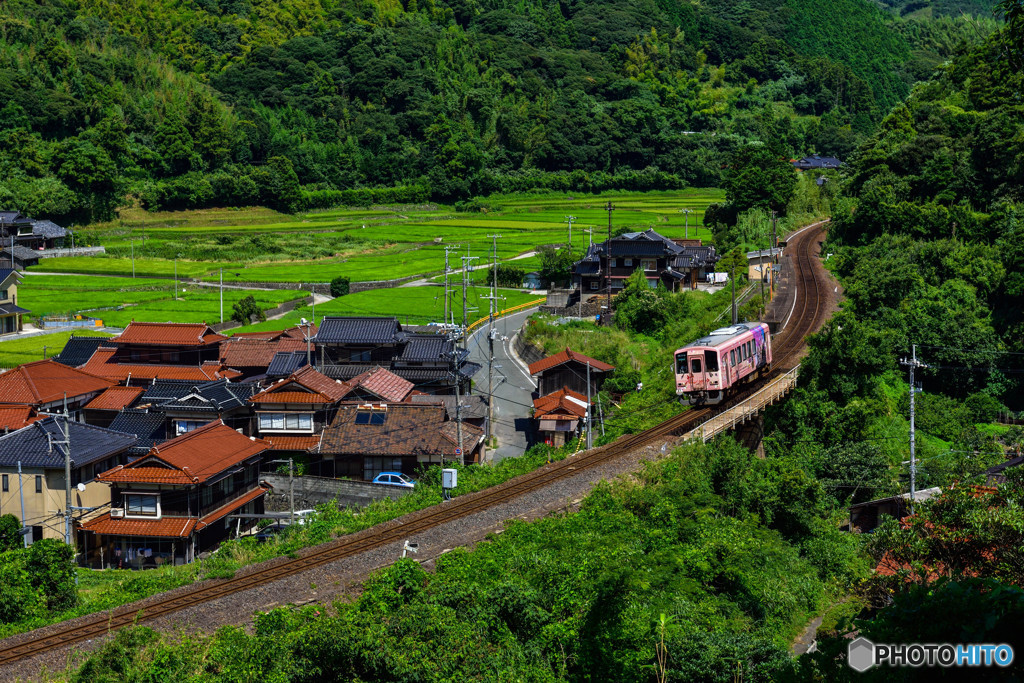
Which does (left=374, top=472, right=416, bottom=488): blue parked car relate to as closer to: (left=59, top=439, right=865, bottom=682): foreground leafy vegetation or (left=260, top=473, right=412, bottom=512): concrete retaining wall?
(left=260, top=473, right=412, bottom=512): concrete retaining wall

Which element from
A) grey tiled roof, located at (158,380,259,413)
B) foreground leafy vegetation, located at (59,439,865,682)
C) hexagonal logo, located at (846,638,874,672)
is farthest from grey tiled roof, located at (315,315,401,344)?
hexagonal logo, located at (846,638,874,672)

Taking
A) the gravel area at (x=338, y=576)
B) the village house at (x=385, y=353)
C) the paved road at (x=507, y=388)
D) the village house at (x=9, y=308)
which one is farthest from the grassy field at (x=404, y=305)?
the gravel area at (x=338, y=576)

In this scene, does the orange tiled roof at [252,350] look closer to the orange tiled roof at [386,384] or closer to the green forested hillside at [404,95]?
the orange tiled roof at [386,384]

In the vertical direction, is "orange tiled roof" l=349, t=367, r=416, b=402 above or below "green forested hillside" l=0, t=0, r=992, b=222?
below

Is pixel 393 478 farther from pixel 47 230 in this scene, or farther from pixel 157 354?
pixel 47 230

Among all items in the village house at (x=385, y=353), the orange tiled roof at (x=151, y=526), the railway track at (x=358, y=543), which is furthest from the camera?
the village house at (x=385, y=353)

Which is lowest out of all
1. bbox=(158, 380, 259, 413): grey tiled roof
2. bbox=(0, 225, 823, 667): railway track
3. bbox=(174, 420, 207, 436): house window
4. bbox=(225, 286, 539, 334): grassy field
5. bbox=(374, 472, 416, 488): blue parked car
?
bbox=(374, 472, 416, 488): blue parked car

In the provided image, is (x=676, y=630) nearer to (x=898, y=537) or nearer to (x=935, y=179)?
(x=898, y=537)
